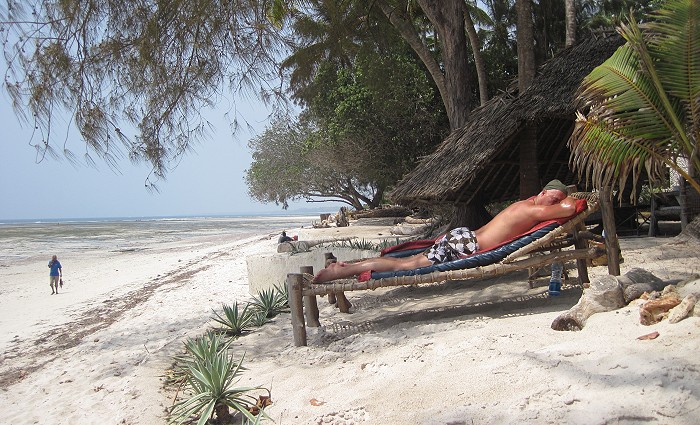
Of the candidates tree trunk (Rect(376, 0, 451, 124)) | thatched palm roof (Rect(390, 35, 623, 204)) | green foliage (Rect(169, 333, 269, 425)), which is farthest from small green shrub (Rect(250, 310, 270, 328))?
tree trunk (Rect(376, 0, 451, 124))

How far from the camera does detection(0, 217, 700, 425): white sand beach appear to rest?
2.22 metres

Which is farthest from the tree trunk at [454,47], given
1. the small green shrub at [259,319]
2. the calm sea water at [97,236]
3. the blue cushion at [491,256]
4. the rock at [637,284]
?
the calm sea water at [97,236]

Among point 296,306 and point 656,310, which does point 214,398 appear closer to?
point 296,306

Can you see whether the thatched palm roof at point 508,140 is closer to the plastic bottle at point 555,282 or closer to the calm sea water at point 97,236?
the plastic bottle at point 555,282

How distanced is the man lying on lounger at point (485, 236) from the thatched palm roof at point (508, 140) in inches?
80.0

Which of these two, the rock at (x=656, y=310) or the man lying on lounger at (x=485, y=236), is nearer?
the rock at (x=656, y=310)

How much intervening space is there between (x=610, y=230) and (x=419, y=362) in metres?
1.82

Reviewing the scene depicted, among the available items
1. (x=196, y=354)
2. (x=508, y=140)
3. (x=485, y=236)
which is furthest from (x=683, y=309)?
(x=508, y=140)

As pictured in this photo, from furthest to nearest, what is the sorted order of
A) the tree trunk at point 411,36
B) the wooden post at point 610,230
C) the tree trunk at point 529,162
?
the tree trunk at point 411,36
the tree trunk at point 529,162
the wooden post at point 610,230

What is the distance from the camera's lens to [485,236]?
4266 millimetres

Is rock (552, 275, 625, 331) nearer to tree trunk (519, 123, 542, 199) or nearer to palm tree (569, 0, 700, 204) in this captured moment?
palm tree (569, 0, 700, 204)

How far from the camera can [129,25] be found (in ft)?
15.9

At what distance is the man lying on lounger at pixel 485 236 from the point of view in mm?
4027

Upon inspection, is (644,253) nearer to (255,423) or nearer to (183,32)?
(255,423)
